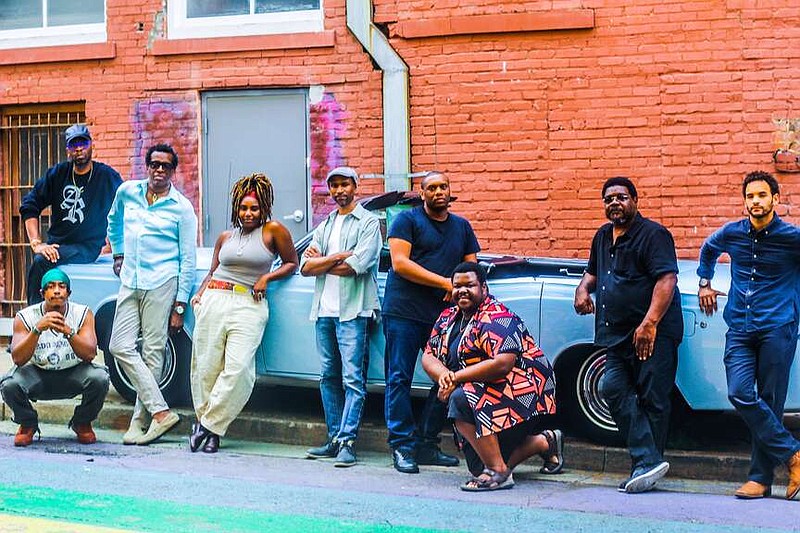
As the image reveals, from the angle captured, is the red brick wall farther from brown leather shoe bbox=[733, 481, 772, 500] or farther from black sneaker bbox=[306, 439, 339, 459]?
brown leather shoe bbox=[733, 481, 772, 500]

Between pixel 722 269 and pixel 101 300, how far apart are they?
4.34 meters

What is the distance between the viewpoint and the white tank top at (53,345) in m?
8.12

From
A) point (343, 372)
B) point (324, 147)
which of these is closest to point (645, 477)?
point (343, 372)

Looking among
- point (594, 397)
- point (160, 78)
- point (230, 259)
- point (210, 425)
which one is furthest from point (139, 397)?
point (160, 78)

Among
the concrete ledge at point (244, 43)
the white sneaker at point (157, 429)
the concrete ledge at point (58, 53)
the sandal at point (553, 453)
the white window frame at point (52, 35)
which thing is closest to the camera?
the sandal at point (553, 453)

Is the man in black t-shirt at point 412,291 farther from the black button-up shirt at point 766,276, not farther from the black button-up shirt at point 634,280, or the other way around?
the black button-up shirt at point 766,276

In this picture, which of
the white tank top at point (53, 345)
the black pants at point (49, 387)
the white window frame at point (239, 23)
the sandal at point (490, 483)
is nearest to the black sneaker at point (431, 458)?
the sandal at point (490, 483)

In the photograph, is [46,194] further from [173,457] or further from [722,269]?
[722,269]

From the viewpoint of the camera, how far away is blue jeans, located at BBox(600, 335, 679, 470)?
6836 mm

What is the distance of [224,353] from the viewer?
8.07 meters

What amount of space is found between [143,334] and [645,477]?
359cm

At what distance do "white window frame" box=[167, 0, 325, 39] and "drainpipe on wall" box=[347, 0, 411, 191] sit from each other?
0.55 m

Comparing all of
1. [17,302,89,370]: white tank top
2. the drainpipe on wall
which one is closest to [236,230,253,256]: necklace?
[17,302,89,370]: white tank top

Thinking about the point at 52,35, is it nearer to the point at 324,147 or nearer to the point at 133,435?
the point at 324,147
